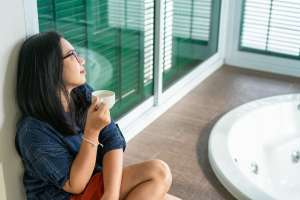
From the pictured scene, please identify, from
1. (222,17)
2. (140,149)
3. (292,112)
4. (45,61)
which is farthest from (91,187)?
(222,17)

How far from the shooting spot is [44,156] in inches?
52.4

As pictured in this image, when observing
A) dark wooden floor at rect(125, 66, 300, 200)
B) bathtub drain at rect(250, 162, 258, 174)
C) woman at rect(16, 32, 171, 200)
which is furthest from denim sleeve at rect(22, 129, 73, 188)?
bathtub drain at rect(250, 162, 258, 174)

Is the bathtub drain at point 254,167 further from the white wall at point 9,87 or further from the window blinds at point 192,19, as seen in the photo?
the white wall at point 9,87

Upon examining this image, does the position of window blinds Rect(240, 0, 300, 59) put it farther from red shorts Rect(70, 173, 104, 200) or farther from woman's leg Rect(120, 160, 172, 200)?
red shorts Rect(70, 173, 104, 200)

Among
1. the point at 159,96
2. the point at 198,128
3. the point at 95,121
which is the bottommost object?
the point at 198,128

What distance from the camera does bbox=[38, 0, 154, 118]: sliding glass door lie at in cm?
171

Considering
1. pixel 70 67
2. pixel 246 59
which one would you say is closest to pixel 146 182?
pixel 70 67

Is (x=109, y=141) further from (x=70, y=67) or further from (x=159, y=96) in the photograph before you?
(x=159, y=96)

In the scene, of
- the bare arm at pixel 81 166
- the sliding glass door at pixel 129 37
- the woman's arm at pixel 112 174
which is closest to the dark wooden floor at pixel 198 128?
the sliding glass door at pixel 129 37

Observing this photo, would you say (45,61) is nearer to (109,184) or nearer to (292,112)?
(109,184)

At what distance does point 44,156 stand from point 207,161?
3.13 feet

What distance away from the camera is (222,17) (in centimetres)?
323

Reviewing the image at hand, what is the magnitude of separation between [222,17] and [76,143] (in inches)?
80.2

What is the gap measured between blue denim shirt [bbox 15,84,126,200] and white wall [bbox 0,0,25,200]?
0.03 m
